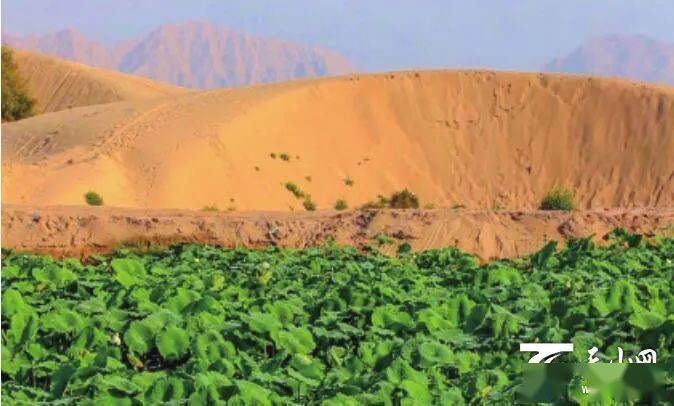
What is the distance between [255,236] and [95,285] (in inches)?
427

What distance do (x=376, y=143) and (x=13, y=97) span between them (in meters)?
25.1

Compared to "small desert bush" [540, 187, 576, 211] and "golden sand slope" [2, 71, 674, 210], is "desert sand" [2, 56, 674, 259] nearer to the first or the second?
"golden sand slope" [2, 71, 674, 210]

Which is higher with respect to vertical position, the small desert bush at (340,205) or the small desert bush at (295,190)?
the small desert bush at (295,190)

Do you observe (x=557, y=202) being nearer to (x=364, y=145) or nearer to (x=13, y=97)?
(x=364, y=145)

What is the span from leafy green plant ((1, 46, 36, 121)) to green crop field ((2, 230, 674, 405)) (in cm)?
5032

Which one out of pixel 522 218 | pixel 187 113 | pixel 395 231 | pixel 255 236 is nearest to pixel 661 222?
pixel 522 218

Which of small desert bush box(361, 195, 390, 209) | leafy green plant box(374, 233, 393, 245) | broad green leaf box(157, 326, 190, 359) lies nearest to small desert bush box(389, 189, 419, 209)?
small desert bush box(361, 195, 390, 209)

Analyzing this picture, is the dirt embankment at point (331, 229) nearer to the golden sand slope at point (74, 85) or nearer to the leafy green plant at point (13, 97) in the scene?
the leafy green plant at point (13, 97)

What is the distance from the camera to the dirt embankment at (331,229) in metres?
19.7

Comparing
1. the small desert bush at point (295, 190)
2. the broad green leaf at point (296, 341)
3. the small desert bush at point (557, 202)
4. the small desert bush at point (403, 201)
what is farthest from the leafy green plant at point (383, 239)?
the small desert bush at point (295, 190)

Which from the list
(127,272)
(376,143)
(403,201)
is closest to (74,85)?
(376,143)

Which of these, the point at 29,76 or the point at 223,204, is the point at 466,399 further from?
the point at 29,76

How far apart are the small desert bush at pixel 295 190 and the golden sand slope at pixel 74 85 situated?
42.2m

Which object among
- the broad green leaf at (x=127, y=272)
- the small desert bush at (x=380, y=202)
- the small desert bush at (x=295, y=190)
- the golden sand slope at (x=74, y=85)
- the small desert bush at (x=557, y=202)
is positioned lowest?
the golden sand slope at (x=74, y=85)
